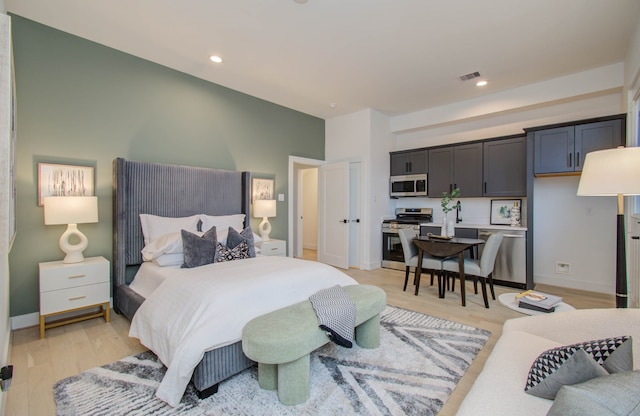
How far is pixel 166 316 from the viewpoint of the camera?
1.99m

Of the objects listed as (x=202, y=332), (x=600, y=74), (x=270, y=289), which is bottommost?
(x=202, y=332)

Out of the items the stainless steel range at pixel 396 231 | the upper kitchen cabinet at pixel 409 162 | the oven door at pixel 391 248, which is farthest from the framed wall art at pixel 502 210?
the oven door at pixel 391 248

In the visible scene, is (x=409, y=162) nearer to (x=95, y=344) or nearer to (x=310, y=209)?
(x=310, y=209)

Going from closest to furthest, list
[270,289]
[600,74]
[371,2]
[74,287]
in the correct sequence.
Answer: [270,289]
[371,2]
[74,287]
[600,74]

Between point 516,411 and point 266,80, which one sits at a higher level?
point 266,80

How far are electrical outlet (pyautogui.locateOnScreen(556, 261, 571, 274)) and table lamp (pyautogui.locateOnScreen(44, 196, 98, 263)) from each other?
5.75 m

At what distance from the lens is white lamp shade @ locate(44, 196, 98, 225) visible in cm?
259

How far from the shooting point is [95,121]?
3.11m

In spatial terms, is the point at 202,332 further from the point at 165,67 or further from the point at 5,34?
the point at 165,67

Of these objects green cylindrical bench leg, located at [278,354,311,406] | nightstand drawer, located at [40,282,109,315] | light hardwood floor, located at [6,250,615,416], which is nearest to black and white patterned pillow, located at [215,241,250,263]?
light hardwood floor, located at [6,250,615,416]

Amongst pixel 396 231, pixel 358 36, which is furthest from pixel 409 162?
pixel 358 36

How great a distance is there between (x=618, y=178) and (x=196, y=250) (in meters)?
3.24

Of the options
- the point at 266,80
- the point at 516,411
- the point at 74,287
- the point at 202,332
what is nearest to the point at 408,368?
the point at 516,411

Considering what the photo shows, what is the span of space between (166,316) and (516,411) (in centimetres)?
201
